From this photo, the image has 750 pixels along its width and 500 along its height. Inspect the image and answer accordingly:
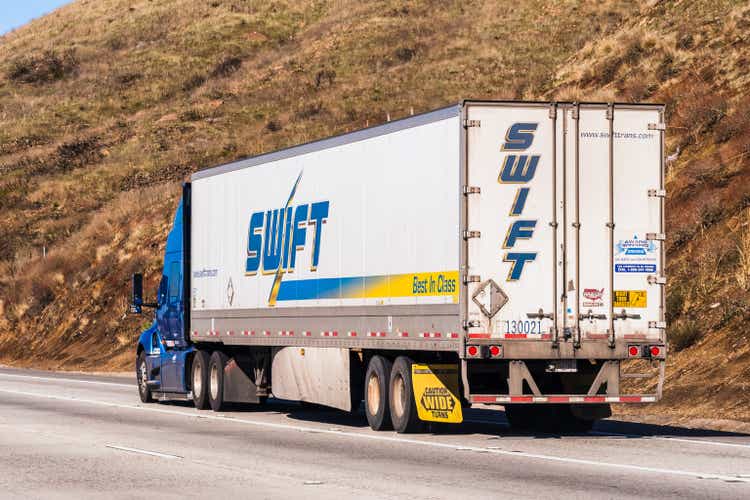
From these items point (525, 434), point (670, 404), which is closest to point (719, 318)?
point (670, 404)

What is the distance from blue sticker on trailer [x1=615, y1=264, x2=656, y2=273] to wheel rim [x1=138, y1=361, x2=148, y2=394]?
12.4 meters

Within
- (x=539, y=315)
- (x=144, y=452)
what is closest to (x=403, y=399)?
(x=539, y=315)

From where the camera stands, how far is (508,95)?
56.9 metres

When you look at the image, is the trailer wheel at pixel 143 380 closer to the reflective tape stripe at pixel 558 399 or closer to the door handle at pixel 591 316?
the reflective tape stripe at pixel 558 399

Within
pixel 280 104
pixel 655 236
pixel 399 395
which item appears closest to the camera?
pixel 655 236

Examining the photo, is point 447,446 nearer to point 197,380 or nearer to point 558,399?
point 558,399

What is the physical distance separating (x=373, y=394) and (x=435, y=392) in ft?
5.43

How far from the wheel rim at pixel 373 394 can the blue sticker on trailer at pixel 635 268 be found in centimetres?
379

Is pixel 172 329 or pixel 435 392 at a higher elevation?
pixel 172 329

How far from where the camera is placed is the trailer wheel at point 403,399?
65.5 ft

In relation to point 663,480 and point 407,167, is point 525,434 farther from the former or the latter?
point 663,480

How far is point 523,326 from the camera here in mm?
18938

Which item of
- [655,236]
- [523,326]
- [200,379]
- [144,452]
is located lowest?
[144,452]

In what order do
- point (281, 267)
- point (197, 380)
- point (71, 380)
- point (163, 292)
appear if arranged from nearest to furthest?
1. point (281, 267)
2. point (197, 380)
3. point (163, 292)
4. point (71, 380)
